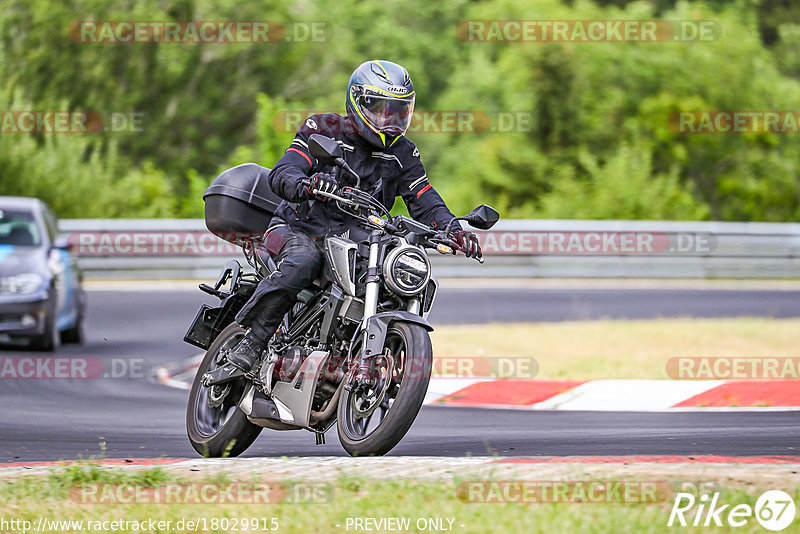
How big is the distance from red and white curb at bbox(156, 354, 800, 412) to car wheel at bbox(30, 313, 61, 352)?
415 cm

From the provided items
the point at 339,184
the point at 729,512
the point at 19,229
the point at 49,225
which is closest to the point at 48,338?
the point at 19,229

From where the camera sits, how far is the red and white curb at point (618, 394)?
349 inches

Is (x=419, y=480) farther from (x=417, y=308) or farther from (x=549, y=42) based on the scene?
(x=549, y=42)

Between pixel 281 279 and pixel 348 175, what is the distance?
644 mm

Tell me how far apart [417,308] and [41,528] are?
2254 mm

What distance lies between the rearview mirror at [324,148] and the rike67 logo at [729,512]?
7.52ft

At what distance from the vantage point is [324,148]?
19.6 feet

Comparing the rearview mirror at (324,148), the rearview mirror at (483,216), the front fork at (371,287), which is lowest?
the front fork at (371,287)

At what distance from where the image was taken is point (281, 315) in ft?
21.7

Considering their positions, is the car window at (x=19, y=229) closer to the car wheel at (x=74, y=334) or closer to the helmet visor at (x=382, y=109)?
the car wheel at (x=74, y=334)

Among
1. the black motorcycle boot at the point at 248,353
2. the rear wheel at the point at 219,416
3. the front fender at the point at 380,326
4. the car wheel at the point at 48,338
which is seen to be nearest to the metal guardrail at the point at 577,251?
the car wheel at the point at 48,338

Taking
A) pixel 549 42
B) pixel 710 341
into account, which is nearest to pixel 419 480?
pixel 710 341

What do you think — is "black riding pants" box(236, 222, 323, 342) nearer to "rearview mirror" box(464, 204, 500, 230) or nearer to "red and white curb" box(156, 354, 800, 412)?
"rearview mirror" box(464, 204, 500, 230)

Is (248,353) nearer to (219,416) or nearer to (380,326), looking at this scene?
(219,416)
